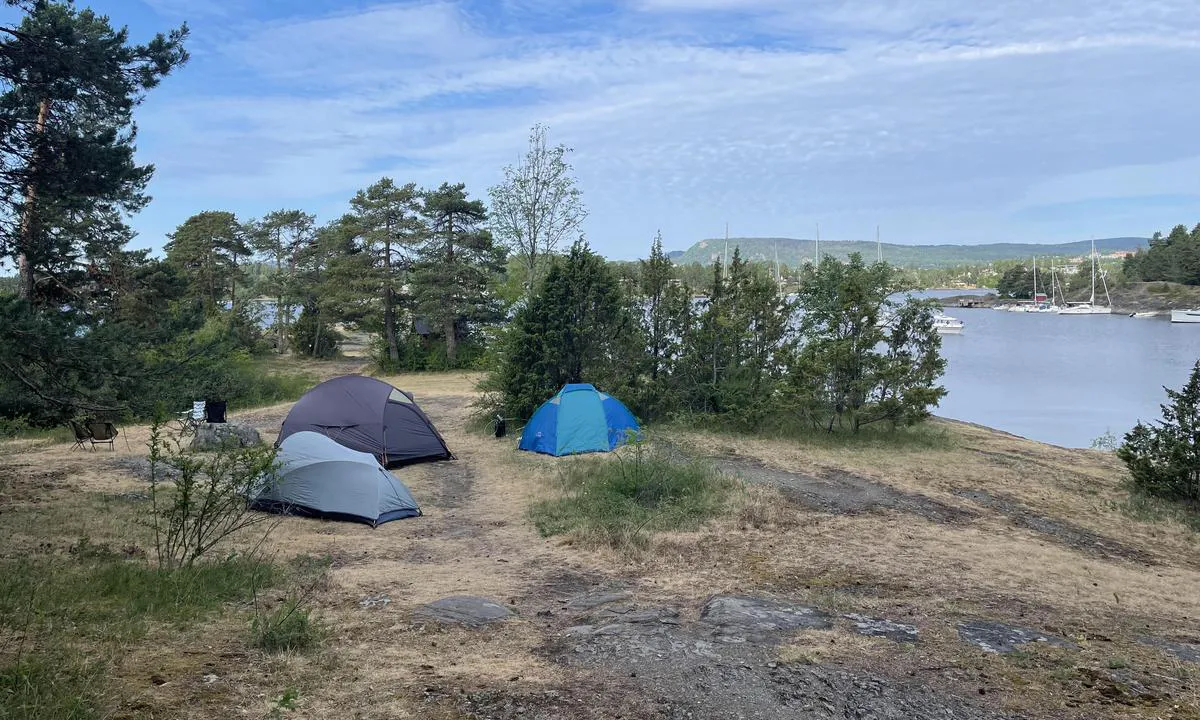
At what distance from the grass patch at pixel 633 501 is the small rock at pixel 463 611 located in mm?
2112

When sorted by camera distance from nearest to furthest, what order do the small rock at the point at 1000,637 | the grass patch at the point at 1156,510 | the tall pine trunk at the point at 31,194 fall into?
the small rock at the point at 1000,637
the tall pine trunk at the point at 31,194
the grass patch at the point at 1156,510

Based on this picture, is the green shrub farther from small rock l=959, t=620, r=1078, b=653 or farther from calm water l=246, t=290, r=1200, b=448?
calm water l=246, t=290, r=1200, b=448

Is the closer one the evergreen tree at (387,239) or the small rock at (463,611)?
the small rock at (463,611)

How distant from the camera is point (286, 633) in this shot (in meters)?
4.31

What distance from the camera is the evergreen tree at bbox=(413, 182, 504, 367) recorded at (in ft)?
97.2

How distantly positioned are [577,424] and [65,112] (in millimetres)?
8183

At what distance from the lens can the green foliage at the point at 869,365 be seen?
13.8 metres

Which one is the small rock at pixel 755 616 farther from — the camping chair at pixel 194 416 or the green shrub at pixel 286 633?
the camping chair at pixel 194 416

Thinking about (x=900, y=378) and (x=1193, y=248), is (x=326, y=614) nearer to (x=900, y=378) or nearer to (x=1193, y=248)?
(x=900, y=378)

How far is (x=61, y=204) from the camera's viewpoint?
7.27 m

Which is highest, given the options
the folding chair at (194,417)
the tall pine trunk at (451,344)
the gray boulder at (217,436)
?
the tall pine trunk at (451,344)

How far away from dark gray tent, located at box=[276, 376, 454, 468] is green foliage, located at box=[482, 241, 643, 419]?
2918mm

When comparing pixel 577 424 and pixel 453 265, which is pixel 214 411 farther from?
pixel 453 265

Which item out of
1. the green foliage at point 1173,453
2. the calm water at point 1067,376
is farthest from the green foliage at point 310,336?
the green foliage at point 1173,453
